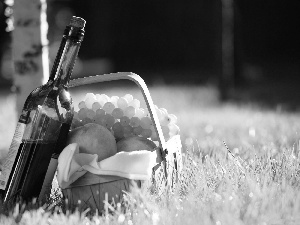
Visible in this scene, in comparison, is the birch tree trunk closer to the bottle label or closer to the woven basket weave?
the bottle label

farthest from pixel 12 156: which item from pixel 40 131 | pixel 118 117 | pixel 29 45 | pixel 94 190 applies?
pixel 29 45

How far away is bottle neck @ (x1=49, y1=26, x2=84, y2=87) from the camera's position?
250 centimetres

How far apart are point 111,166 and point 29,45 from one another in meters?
1.51

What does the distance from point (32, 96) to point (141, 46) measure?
11.0 meters

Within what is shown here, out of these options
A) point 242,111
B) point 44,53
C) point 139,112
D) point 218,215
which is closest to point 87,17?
point 242,111

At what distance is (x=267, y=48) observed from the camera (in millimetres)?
12703

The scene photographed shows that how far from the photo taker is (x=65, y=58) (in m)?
2.54

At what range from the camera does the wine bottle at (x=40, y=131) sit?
8.10 ft

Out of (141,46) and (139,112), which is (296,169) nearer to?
(139,112)

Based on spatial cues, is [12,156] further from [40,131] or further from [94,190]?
[94,190]

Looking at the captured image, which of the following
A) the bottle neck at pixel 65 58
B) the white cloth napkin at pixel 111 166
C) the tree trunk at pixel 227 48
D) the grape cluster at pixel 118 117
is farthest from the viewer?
the tree trunk at pixel 227 48

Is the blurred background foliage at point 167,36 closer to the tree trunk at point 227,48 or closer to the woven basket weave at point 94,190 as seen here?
the tree trunk at point 227,48

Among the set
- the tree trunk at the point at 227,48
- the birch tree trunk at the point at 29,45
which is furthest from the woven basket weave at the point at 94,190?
the tree trunk at the point at 227,48

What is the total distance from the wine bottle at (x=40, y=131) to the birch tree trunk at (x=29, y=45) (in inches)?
43.4
